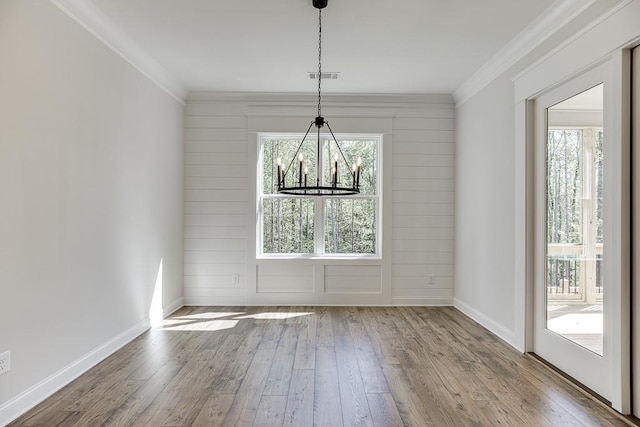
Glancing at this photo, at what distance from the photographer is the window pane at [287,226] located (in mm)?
5617

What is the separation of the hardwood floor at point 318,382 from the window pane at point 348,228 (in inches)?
55.0

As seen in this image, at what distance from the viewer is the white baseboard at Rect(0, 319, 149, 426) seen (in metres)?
2.42

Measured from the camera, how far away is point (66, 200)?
2.94 meters

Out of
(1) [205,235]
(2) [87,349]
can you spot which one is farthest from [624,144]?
(1) [205,235]

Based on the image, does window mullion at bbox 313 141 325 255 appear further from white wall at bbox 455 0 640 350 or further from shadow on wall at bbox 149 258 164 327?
shadow on wall at bbox 149 258 164 327

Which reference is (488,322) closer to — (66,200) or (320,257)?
(320,257)

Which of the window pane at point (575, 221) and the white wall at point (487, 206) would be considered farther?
the white wall at point (487, 206)

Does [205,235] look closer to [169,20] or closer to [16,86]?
[169,20]

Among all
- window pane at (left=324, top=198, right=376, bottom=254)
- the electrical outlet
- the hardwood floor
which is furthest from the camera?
window pane at (left=324, top=198, right=376, bottom=254)

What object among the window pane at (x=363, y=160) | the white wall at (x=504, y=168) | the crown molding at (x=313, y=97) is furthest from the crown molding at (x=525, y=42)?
the window pane at (x=363, y=160)

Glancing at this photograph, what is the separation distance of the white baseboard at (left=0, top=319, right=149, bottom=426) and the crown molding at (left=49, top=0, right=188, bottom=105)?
2.55 m

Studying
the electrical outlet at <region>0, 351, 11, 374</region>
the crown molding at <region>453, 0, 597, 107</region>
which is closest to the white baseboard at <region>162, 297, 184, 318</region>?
the electrical outlet at <region>0, 351, 11, 374</region>

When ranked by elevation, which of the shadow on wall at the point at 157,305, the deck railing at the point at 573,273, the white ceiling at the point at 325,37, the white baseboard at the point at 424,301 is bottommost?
the white baseboard at the point at 424,301

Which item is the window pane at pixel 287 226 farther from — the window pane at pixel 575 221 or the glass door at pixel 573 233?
the window pane at pixel 575 221
